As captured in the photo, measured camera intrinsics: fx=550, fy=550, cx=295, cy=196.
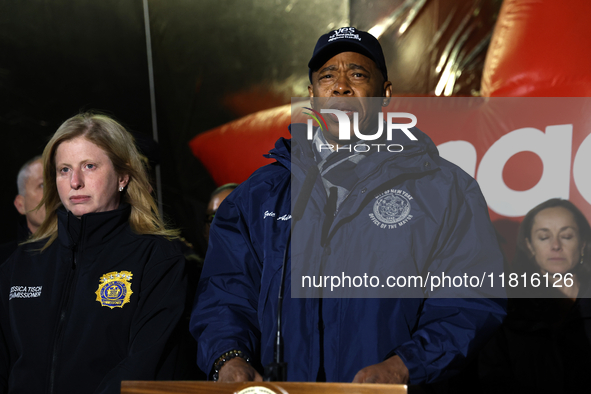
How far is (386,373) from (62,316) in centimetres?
105

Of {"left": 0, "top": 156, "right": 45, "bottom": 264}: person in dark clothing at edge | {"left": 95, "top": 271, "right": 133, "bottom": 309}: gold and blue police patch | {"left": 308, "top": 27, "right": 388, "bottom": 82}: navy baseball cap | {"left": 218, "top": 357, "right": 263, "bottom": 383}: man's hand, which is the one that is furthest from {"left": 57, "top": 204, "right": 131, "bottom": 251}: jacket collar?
{"left": 0, "top": 156, "right": 45, "bottom": 264}: person in dark clothing at edge

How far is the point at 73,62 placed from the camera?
3439mm

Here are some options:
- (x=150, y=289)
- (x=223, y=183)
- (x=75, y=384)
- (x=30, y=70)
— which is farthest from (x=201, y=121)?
(x=75, y=384)

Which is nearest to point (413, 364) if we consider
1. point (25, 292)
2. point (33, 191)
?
point (25, 292)

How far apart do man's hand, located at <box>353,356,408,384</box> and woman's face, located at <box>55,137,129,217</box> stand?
1.16 m

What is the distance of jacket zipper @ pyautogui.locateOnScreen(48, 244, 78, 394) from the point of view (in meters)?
1.64

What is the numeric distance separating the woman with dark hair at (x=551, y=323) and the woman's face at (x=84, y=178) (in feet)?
5.56

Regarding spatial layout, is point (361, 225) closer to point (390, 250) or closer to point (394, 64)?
point (390, 250)

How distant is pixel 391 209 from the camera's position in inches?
61.0

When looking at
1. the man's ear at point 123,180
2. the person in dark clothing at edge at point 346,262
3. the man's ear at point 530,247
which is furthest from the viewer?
the man's ear at point 530,247

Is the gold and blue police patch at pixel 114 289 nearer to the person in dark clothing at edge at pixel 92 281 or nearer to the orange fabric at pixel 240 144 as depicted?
the person in dark clothing at edge at pixel 92 281

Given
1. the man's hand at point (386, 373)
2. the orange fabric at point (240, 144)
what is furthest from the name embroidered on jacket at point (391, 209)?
the orange fabric at point (240, 144)

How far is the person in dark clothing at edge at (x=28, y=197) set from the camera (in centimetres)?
316

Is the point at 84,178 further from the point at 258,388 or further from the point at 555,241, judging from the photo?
the point at 555,241
